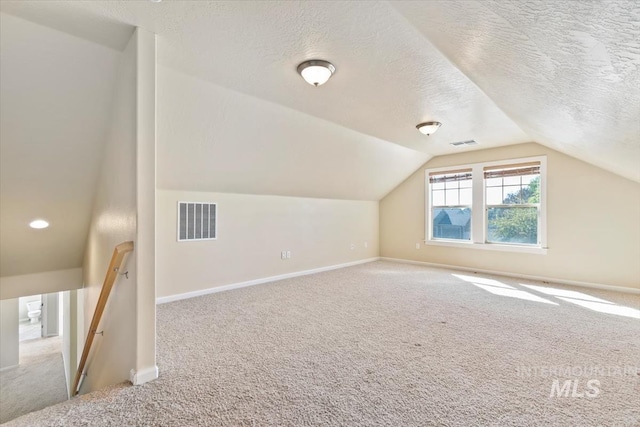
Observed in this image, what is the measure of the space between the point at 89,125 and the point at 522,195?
6046 mm

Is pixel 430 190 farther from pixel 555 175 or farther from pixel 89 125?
pixel 89 125

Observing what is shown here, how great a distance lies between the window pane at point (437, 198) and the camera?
5.83 metres

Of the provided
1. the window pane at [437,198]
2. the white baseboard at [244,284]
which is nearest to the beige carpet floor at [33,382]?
the white baseboard at [244,284]

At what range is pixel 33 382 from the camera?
4.96 metres

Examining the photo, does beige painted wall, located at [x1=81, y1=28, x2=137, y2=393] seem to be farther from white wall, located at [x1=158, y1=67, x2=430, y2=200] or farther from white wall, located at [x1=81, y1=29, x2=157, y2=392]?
white wall, located at [x1=158, y1=67, x2=430, y2=200]

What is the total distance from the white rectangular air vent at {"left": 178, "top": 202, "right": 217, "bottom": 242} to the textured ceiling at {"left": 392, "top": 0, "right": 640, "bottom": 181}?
3.33 metres

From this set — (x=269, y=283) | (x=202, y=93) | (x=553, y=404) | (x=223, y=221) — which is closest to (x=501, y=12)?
(x=553, y=404)

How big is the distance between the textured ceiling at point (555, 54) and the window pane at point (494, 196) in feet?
7.90

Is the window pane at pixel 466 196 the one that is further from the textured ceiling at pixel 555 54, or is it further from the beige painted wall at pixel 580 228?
the textured ceiling at pixel 555 54

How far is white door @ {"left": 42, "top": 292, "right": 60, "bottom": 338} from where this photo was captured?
721 cm

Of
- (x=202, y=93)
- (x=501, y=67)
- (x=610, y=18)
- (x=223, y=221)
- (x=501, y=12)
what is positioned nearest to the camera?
(x=610, y=18)

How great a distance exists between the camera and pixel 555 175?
4480mm

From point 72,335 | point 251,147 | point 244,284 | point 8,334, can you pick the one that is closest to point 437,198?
point 251,147

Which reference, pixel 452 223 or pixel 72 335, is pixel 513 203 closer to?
pixel 452 223
